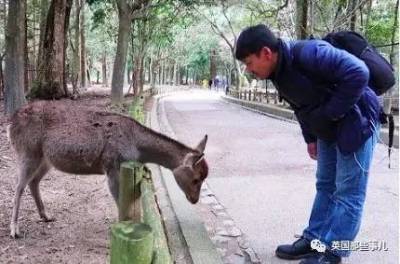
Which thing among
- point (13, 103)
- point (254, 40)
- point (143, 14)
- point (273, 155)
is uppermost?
point (143, 14)

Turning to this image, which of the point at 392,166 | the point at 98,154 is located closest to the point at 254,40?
the point at 98,154

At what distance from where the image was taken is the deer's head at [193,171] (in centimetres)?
485

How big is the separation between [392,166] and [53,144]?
6070mm

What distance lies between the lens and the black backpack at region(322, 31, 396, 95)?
144 inches

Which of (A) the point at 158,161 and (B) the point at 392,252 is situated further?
(A) the point at 158,161

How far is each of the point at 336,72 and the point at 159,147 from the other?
207 centimetres

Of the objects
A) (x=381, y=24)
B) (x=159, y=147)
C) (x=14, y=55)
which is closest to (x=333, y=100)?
(x=159, y=147)

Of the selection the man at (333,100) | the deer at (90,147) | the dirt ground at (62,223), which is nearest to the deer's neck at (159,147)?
the deer at (90,147)

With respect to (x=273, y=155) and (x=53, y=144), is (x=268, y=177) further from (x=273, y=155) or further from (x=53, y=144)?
(x=53, y=144)

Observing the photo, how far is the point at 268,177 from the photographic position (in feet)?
26.4

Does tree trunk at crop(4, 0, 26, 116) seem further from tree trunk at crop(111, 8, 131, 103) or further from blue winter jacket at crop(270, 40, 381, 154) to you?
blue winter jacket at crop(270, 40, 381, 154)

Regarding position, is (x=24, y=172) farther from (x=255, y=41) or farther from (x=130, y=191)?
(x=255, y=41)

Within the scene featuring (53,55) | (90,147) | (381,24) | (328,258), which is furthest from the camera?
(381,24)

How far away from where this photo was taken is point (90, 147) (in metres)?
4.85
